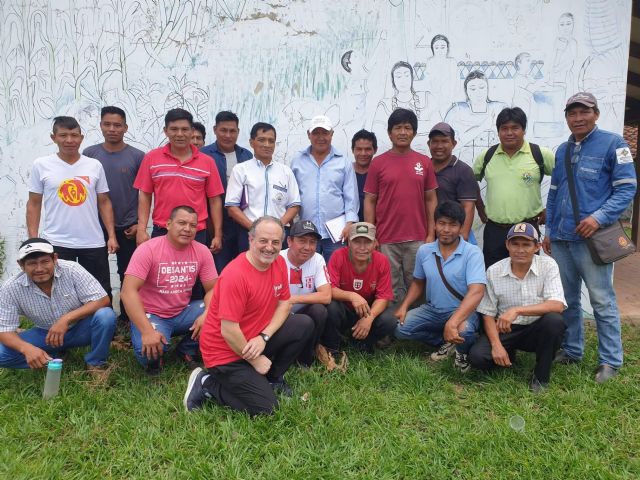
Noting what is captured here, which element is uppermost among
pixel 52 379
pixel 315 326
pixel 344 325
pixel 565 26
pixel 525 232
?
pixel 565 26

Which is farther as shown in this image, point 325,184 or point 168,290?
point 325,184

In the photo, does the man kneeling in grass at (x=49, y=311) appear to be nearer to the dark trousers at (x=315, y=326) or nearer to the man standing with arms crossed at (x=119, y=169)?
the man standing with arms crossed at (x=119, y=169)

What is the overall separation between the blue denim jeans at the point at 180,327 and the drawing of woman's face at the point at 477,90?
11.9 feet

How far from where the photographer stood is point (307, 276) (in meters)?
4.14

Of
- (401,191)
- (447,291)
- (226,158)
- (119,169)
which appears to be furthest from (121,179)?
(447,291)

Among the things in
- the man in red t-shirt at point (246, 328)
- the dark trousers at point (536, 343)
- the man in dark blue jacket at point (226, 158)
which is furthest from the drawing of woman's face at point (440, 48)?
the man in red t-shirt at point (246, 328)

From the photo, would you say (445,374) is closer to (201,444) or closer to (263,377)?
(263,377)

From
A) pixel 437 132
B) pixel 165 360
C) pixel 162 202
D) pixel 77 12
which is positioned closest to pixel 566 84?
pixel 437 132

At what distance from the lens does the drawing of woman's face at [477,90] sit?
5.34 m

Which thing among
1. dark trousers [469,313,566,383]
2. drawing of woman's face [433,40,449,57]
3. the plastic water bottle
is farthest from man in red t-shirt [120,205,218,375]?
drawing of woman's face [433,40,449,57]

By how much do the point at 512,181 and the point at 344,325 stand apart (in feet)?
6.64

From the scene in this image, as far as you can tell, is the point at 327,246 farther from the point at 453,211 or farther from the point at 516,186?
the point at 516,186

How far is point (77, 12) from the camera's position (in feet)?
18.0

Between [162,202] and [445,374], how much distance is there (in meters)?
2.81
